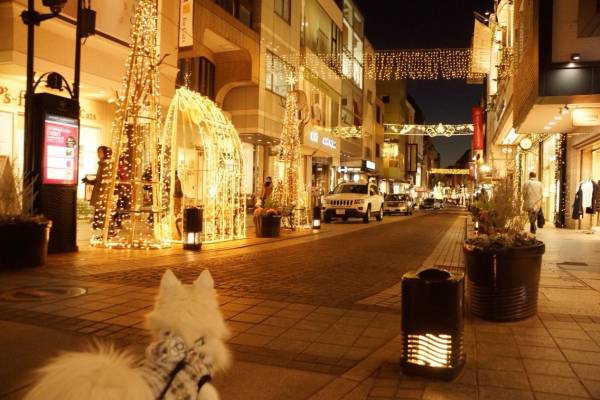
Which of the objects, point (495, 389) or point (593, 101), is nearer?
point (495, 389)

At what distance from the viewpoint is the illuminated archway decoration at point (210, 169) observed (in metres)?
13.3

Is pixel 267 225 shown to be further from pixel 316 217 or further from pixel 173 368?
pixel 173 368

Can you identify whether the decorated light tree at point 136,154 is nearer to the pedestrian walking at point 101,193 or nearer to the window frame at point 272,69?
the pedestrian walking at point 101,193

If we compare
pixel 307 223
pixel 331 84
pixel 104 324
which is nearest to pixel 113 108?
pixel 307 223

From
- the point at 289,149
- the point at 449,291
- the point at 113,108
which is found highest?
the point at 113,108

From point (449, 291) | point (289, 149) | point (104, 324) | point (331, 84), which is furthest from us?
point (331, 84)

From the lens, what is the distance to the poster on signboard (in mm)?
10312

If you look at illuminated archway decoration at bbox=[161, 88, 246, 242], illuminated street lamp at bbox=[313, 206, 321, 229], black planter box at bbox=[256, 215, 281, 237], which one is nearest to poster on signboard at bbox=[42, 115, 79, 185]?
illuminated archway decoration at bbox=[161, 88, 246, 242]

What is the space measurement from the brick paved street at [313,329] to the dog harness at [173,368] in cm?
182

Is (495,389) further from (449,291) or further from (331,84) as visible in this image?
(331,84)

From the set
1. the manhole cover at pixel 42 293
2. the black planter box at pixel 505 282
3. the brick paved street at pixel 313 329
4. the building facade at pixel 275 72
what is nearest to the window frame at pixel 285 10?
the building facade at pixel 275 72

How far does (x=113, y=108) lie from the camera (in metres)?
20.2

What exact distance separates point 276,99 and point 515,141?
1439 centimetres

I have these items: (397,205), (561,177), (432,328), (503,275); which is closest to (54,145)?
(503,275)
